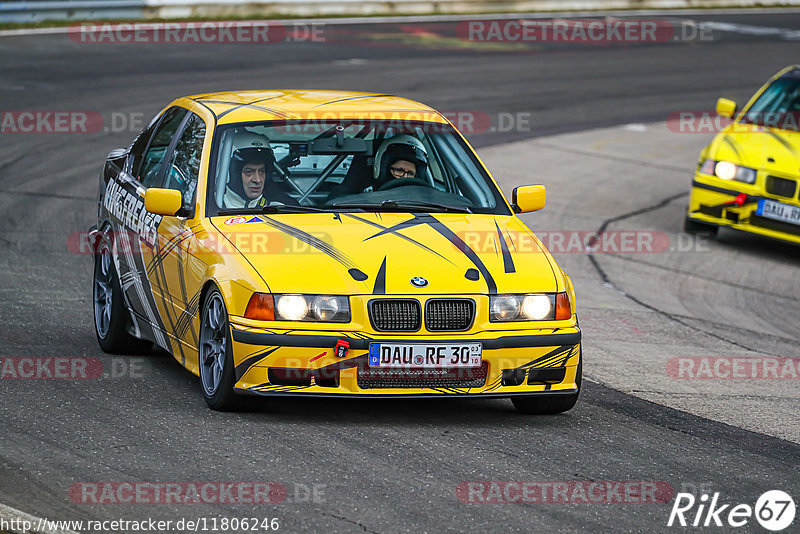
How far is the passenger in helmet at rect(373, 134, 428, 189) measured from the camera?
7.86m

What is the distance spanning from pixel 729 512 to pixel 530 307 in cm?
152

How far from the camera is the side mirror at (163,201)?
24.0 ft

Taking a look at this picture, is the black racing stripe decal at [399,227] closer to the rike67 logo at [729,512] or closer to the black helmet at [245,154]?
the black helmet at [245,154]

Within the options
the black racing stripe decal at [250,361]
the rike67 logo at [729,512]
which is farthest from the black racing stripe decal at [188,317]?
the rike67 logo at [729,512]

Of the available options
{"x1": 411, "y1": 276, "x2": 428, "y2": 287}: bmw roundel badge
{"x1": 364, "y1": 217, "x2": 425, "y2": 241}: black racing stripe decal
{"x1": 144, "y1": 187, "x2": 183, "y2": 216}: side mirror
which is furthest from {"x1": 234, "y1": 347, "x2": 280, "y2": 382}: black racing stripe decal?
{"x1": 144, "y1": 187, "x2": 183, "y2": 216}: side mirror

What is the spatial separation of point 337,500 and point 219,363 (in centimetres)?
150

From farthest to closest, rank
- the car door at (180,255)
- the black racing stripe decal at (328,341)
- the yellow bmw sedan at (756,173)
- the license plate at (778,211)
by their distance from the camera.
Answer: the yellow bmw sedan at (756,173) < the license plate at (778,211) < the car door at (180,255) < the black racing stripe decal at (328,341)

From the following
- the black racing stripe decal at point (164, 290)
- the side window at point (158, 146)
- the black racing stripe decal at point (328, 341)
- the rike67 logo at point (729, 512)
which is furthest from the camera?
the side window at point (158, 146)

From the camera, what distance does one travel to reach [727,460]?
6.56m

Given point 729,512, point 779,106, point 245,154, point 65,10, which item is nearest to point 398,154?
point 245,154

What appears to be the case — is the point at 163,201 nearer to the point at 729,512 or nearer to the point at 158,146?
the point at 158,146

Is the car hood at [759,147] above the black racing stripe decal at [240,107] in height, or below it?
below

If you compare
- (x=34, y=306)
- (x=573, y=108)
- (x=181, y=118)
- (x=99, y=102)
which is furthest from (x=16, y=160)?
(x=573, y=108)

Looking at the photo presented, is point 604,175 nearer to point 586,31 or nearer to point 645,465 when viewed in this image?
point 645,465
